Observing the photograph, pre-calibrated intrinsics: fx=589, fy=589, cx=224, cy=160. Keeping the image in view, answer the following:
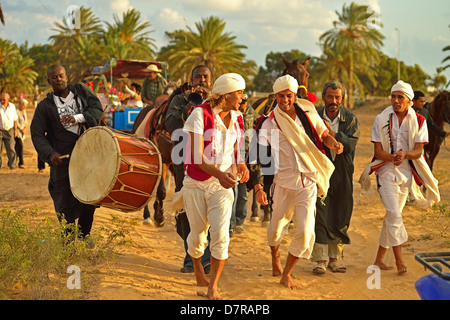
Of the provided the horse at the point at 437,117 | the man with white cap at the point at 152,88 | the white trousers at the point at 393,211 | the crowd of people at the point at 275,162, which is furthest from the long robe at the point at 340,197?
the man with white cap at the point at 152,88

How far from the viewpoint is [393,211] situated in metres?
6.78

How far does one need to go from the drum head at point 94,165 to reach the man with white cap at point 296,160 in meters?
1.56

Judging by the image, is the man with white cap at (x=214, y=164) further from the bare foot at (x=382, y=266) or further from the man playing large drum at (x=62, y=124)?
the bare foot at (x=382, y=266)

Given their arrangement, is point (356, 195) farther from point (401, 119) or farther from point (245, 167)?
point (245, 167)

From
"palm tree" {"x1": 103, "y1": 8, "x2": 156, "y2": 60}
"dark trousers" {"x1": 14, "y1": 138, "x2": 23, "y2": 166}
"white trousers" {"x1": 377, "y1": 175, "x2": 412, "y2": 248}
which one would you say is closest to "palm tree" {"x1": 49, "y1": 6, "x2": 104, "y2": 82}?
"palm tree" {"x1": 103, "y1": 8, "x2": 156, "y2": 60}

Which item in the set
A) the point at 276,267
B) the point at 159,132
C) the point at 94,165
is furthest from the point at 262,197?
the point at 159,132

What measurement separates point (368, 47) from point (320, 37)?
4.18 metres

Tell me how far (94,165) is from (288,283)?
8.03 ft

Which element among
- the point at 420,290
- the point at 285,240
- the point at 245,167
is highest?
the point at 245,167

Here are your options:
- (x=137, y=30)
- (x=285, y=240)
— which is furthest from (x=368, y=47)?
Result: (x=285, y=240)

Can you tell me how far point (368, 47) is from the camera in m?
48.8

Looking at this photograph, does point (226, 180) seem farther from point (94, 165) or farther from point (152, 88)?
point (152, 88)

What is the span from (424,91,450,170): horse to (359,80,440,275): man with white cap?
4981 millimetres

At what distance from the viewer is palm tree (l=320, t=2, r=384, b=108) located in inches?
1886
